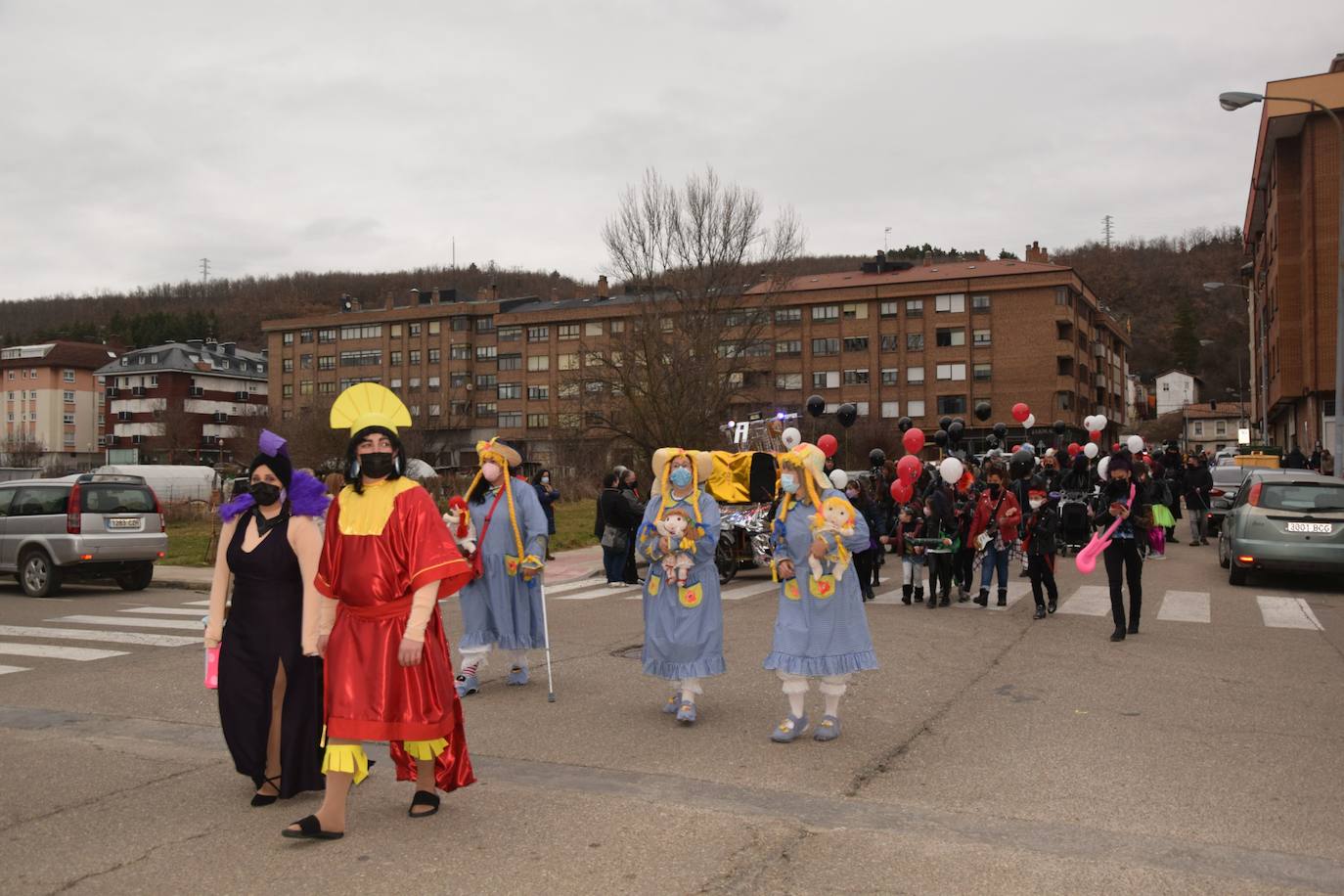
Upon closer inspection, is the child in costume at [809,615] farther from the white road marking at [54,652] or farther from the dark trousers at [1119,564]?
the white road marking at [54,652]

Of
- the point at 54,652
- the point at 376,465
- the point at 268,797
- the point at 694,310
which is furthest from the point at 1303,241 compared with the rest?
the point at 268,797

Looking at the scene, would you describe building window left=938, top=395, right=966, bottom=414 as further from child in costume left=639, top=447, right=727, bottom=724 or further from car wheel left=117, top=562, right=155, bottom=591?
child in costume left=639, top=447, right=727, bottom=724

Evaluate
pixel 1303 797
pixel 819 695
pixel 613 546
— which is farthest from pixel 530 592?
pixel 613 546

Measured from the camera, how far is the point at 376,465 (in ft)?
17.4

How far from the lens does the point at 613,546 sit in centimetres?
1747

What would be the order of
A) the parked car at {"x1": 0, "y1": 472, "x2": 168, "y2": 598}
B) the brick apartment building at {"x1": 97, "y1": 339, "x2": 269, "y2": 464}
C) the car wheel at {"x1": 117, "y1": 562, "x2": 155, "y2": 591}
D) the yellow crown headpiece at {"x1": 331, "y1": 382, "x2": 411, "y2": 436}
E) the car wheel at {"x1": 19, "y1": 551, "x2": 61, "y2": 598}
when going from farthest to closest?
the brick apartment building at {"x1": 97, "y1": 339, "x2": 269, "y2": 464} → the car wheel at {"x1": 117, "y1": 562, "x2": 155, "y2": 591} → the car wheel at {"x1": 19, "y1": 551, "x2": 61, "y2": 598} → the parked car at {"x1": 0, "y1": 472, "x2": 168, "y2": 598} → the yellow crown headpiece at {"x1": 331, "y1": 382, "x2": 411, "y2": 436}

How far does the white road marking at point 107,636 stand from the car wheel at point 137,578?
461 centimetres

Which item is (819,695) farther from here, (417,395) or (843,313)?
(417,395)

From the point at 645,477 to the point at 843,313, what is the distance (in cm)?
4894

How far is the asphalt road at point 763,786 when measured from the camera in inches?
186

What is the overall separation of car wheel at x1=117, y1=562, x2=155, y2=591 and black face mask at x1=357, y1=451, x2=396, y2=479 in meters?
14.5

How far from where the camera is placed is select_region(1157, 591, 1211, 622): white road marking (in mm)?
12977

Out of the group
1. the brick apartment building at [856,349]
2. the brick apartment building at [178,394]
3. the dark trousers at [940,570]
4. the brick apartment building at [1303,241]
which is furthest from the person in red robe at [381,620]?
the brick apartment building at [178,394]

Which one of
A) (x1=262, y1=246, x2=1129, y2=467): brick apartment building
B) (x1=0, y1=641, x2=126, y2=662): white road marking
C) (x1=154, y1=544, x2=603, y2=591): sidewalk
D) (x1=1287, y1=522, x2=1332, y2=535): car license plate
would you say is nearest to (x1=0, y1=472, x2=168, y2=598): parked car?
(x1=154, y1=544, x2=603, y2=591): sidewalk
